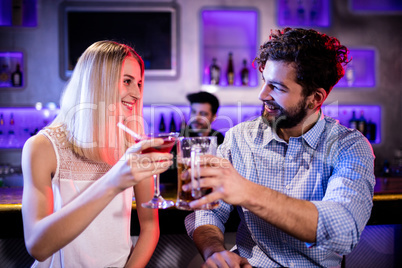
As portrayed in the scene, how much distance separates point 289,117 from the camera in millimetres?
1628

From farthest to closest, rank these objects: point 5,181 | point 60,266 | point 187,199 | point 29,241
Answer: point 5,181 → point 60,266 → point 29,241 → point 187,199

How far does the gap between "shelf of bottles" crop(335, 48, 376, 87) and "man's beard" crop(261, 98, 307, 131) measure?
2757 mm

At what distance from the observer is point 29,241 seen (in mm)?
1204

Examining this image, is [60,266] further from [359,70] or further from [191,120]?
[359,70]

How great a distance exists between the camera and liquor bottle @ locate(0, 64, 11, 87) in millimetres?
3902

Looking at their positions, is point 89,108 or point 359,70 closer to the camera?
point 89,108

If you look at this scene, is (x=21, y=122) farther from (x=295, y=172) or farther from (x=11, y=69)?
(x=295, y=172)

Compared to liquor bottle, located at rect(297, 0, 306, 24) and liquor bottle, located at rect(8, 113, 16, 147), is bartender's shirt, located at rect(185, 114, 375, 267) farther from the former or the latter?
liquor bottle, located at rect(8, 113, 16, 147)

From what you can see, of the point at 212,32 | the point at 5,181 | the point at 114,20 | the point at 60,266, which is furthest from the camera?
the point at 212,32

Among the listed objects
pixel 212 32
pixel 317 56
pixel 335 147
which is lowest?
pixel 335 147

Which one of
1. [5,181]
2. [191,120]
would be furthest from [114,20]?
[5,181]

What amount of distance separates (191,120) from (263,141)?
7.52 ft

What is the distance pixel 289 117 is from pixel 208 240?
2.30ft

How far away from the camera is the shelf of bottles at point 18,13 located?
379cm
